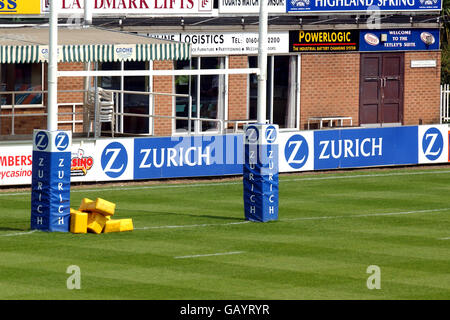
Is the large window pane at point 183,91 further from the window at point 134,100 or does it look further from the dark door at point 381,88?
the dark door at point 381,88

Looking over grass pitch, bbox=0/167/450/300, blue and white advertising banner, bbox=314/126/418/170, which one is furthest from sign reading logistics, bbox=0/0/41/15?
blue and white advertising banner, bbox=314/126/418/170

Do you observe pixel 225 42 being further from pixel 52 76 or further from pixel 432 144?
pixel 52 76

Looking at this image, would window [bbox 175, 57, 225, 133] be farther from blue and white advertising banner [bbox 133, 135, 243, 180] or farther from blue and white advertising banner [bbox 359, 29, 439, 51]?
blue and white advertising banner [bbox 133, 135, 243, 180]

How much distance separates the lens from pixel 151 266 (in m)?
16.3

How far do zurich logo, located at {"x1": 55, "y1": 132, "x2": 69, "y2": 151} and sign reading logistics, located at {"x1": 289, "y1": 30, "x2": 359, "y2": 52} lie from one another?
64.3 ft

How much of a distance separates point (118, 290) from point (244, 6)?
2363cm

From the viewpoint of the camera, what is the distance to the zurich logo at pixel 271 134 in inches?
821

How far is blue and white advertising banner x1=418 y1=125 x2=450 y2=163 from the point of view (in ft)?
106

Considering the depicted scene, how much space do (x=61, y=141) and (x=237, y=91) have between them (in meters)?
18.3

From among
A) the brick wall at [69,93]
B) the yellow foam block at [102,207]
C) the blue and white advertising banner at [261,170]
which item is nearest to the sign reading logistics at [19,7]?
the brick wall at [69,93]

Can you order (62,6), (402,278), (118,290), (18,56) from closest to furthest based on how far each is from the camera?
(118,290) < (402,278) < (18,56) < (62,6)
